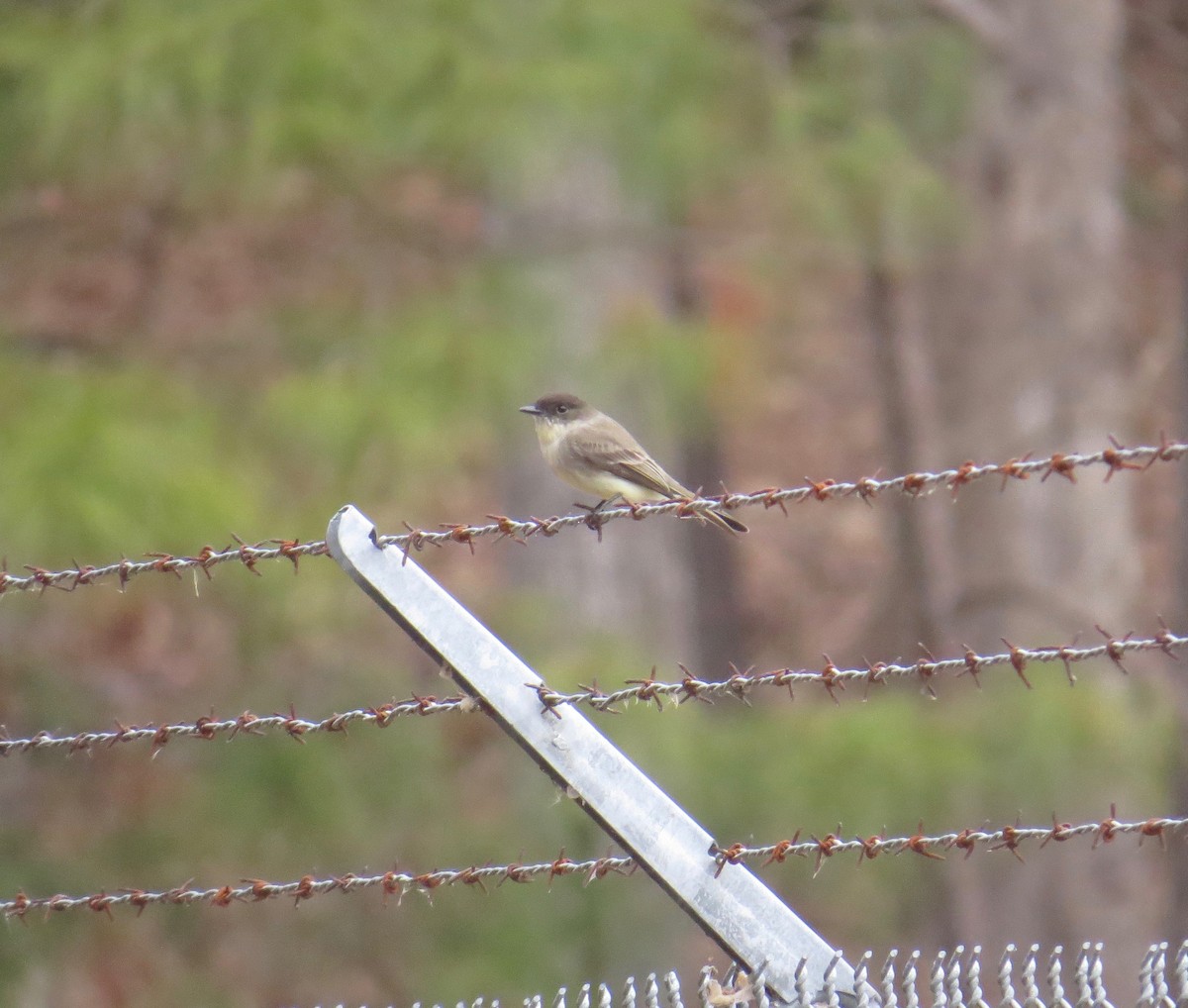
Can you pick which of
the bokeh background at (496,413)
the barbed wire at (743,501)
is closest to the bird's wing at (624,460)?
the bokeh background at (496,413)

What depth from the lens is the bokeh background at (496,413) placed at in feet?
25.4

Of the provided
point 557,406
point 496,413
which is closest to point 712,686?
point 557,406

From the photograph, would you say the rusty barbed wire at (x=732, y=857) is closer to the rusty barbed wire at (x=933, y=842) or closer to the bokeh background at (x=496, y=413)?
the rusty barbed wire at (x=933, y=842)

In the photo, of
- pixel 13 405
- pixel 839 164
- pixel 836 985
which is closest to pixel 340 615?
pixel 13 405

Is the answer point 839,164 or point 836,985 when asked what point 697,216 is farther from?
point 836,985

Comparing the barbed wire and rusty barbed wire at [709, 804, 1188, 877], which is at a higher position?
the barbed wire

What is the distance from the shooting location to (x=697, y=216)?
1488 centimetres

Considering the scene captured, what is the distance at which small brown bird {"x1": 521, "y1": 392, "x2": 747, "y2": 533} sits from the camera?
20.2ft

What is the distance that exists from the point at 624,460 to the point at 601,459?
0.26ft

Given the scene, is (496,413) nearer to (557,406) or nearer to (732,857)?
(557,406)

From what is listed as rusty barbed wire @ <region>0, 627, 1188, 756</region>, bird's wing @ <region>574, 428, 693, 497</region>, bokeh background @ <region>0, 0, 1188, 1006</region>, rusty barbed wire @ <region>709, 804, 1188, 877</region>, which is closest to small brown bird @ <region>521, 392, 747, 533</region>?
bird's wing @ <region>574, 428, 693, 497</region>

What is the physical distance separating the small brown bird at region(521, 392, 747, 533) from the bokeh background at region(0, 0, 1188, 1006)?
52.1 inches

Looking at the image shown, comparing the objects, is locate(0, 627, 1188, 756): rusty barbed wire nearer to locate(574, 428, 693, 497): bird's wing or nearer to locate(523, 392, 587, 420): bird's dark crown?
locate(574, 428, 693, 497): bird's wing

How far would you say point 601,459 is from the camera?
6.15 metres
